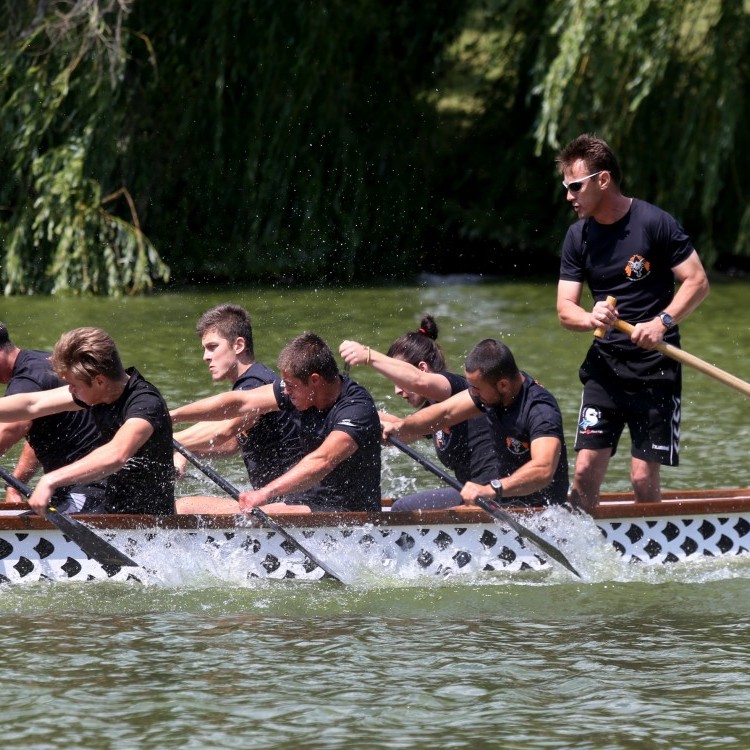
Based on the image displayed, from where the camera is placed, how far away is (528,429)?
799 centimetres

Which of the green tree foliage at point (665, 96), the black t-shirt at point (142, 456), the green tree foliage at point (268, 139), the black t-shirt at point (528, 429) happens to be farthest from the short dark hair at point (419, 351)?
the green tree foliage at point (268, 139)

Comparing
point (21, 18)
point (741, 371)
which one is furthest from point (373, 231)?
point (741, 371)

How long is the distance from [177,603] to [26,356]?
5.19 feet

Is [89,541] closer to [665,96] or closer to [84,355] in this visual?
[84,355]

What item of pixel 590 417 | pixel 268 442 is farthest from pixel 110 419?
pixel 590 417

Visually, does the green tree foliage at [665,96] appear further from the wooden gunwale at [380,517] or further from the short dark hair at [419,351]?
the wooden gunwale at [380,517]

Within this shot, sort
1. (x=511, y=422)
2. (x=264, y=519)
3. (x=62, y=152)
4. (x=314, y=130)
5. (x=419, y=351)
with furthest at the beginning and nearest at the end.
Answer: (x=314, y=130) < (x=62, y=152) < (x=419, y=351) < (x=511, y=422) < (x=264, y=519)

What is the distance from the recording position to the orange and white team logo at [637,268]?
795cm

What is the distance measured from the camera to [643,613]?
25.0 ft

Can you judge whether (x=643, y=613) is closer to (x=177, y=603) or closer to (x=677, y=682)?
(x=677, y=682)

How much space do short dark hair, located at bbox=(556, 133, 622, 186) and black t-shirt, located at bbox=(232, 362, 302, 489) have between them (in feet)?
6.46

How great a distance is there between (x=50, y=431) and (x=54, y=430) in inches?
1.0

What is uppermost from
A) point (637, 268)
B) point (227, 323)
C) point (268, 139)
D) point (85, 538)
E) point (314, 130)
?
point (314, 130)

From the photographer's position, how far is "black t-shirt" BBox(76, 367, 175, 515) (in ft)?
24.3
